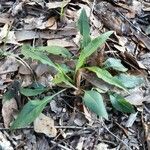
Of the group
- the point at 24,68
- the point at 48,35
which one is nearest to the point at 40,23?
the point at 48,35

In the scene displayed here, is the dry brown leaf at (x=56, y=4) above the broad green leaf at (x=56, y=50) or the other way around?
above

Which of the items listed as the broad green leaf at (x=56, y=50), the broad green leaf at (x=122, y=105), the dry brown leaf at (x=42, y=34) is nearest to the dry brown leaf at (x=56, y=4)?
the dry brown leaf at (x=42, y=34)

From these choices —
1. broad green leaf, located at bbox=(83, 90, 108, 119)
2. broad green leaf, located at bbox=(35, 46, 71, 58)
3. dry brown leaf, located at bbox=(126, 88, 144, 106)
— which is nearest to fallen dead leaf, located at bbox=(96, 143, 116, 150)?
broad green leaf, located at bbox=(83, 90, 108, 119)

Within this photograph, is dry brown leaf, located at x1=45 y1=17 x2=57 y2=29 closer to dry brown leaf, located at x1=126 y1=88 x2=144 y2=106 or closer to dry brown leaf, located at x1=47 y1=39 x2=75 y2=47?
dry brown leaf, located at x1=47 y1=39 x2=75 y2=47

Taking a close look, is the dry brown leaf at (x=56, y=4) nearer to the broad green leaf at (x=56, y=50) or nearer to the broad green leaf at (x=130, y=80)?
Result: the broad green leaf at (x=56, y=50)

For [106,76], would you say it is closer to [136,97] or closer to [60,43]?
[136,97]

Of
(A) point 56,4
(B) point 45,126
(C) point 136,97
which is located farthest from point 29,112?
(A) point 56,4
